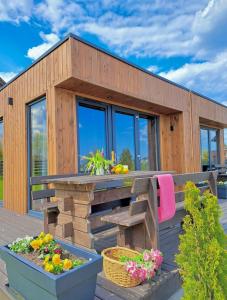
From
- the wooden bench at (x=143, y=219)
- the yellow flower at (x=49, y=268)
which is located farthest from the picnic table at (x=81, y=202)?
the yellow flower at (x=49, y=268)

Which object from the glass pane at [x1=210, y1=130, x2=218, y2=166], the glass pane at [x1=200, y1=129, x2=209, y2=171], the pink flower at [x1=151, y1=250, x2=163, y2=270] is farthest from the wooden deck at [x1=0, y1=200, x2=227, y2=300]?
the glass pane at [x1=210, y1=130, x2=218, y2=166]

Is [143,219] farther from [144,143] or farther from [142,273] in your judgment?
[144,143]

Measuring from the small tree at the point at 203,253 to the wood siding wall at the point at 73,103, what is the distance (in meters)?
2.91

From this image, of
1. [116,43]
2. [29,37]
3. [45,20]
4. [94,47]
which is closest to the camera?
[94,47]

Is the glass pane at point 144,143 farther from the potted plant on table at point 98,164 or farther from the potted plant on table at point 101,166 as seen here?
the potted plant on table at point 98,164

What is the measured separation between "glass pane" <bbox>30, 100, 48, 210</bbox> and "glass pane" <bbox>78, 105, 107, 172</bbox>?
27.7 inches

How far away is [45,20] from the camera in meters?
6.54

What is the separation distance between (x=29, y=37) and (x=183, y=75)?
989 centimetres

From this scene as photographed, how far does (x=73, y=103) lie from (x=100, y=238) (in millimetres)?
2529

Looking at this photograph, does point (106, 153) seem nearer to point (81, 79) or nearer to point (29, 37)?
point (81, 79)

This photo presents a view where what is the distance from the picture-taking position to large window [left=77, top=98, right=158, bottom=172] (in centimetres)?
469

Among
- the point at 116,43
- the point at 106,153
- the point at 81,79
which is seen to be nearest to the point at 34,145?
the point at 106,153

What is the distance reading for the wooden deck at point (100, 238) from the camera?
1.77m

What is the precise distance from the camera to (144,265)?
182 centimetres
